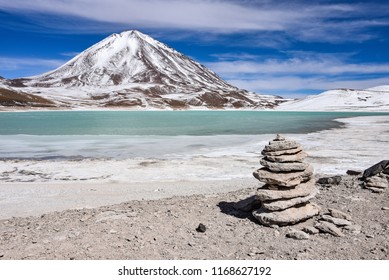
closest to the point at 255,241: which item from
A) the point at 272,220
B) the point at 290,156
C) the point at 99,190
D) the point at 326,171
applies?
the point at 272,220

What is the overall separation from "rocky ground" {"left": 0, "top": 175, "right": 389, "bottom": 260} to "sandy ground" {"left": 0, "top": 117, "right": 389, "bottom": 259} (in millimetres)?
19

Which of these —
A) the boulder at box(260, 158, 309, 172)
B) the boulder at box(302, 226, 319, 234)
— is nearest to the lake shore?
the boulder at box(260, 158, 309, 172)

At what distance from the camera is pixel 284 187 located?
9.10m

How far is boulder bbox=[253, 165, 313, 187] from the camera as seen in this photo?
29.3ft

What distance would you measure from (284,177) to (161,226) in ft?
9.94

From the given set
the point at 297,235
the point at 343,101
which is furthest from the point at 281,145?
the point at 343,101

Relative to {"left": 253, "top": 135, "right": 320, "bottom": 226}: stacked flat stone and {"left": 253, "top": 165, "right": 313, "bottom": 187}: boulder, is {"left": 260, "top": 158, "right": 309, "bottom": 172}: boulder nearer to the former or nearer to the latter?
{"left": 253, "top": 135, "right": 320, "bottom": 226}: stacked flat stone

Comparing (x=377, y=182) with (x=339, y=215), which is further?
(x=377, y=182)

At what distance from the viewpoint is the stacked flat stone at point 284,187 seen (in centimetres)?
879

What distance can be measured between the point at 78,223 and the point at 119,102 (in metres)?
148

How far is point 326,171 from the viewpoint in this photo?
17.6 metres

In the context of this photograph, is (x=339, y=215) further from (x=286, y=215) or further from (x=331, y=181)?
(x=331, y=181)

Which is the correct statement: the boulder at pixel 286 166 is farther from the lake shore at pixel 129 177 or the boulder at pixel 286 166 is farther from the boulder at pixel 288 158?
the lake shore at pixel 129 177

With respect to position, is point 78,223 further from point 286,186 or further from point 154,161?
point 154,161
